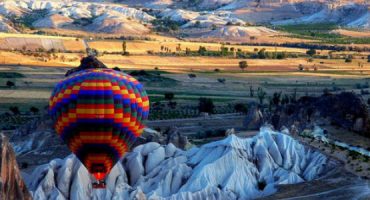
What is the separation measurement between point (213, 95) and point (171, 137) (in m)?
44.6

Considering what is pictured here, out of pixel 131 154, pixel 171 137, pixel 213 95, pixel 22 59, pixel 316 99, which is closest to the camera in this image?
pixel 131 154

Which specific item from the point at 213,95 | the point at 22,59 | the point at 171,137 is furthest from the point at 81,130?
the point at 22,59

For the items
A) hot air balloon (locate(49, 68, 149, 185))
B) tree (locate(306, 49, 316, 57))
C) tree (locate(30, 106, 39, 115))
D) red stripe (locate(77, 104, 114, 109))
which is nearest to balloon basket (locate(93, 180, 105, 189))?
hot air balloon (locate(49, 68, 149, 185))

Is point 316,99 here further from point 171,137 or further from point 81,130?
point 81,130

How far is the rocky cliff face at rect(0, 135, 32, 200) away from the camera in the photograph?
89.8 ft

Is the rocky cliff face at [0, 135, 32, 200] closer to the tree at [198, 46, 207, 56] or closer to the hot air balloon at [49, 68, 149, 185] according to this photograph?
the hot air balloon at [49, 68, 149, 185]

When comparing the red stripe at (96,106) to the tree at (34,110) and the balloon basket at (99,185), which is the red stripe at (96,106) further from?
the tree at (34,110)

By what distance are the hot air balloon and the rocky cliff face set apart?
17.5 ft

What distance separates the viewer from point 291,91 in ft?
300

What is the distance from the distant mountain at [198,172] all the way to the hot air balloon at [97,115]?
125cm

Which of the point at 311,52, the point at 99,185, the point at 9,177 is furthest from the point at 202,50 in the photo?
the point at 9,177

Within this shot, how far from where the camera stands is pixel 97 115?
33.1m

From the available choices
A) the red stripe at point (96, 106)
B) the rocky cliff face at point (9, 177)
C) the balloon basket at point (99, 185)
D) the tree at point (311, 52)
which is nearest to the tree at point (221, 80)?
the tree at point (311, 52)

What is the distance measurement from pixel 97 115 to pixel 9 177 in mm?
6252
